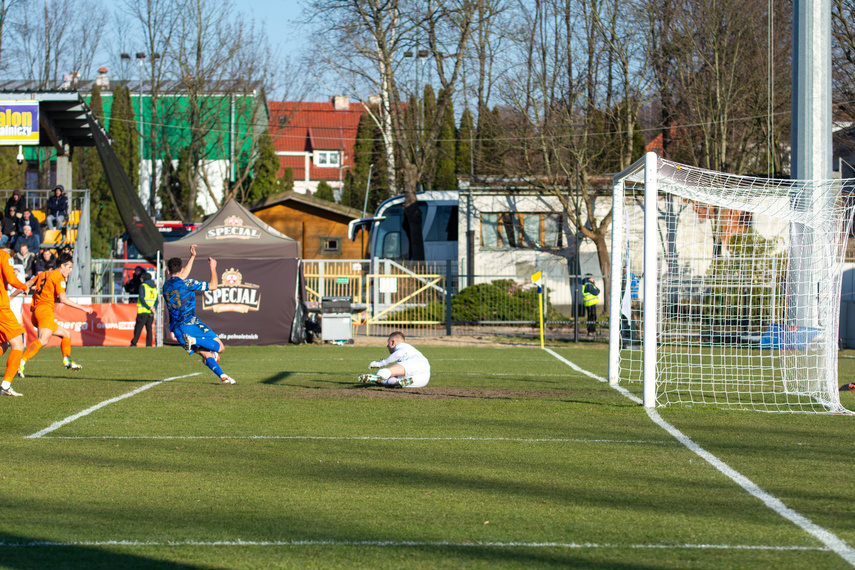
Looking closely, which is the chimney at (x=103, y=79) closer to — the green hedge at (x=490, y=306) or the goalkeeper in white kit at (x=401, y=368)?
the green hedge at (x=490, y=306)

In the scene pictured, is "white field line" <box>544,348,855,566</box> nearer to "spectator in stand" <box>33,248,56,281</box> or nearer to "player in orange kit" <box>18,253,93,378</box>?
"player in orange kit" <box>18,253,93,378</box>

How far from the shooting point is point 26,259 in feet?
75.2

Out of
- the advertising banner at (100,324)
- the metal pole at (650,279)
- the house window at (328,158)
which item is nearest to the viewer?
the metal pole at (650,279)

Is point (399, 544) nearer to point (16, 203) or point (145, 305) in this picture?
point (145, 305)

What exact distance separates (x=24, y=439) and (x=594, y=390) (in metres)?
7.51

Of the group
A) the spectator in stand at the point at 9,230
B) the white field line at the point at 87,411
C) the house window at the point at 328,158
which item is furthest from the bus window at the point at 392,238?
the house window at the point at 328,158

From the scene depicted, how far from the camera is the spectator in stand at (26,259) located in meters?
22.1

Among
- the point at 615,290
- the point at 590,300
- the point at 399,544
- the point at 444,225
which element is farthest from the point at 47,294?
the point at 444,225

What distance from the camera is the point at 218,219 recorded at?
23.5m

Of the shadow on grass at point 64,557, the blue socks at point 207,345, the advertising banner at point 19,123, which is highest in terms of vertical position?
the advertising banner at point 19,123

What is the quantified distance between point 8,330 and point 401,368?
521 cm

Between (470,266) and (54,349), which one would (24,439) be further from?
(470,266)

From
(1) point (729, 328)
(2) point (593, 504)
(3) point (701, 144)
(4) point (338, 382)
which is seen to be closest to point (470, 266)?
(3) point (701, 144)

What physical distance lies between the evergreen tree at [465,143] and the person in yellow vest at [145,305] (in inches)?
606
